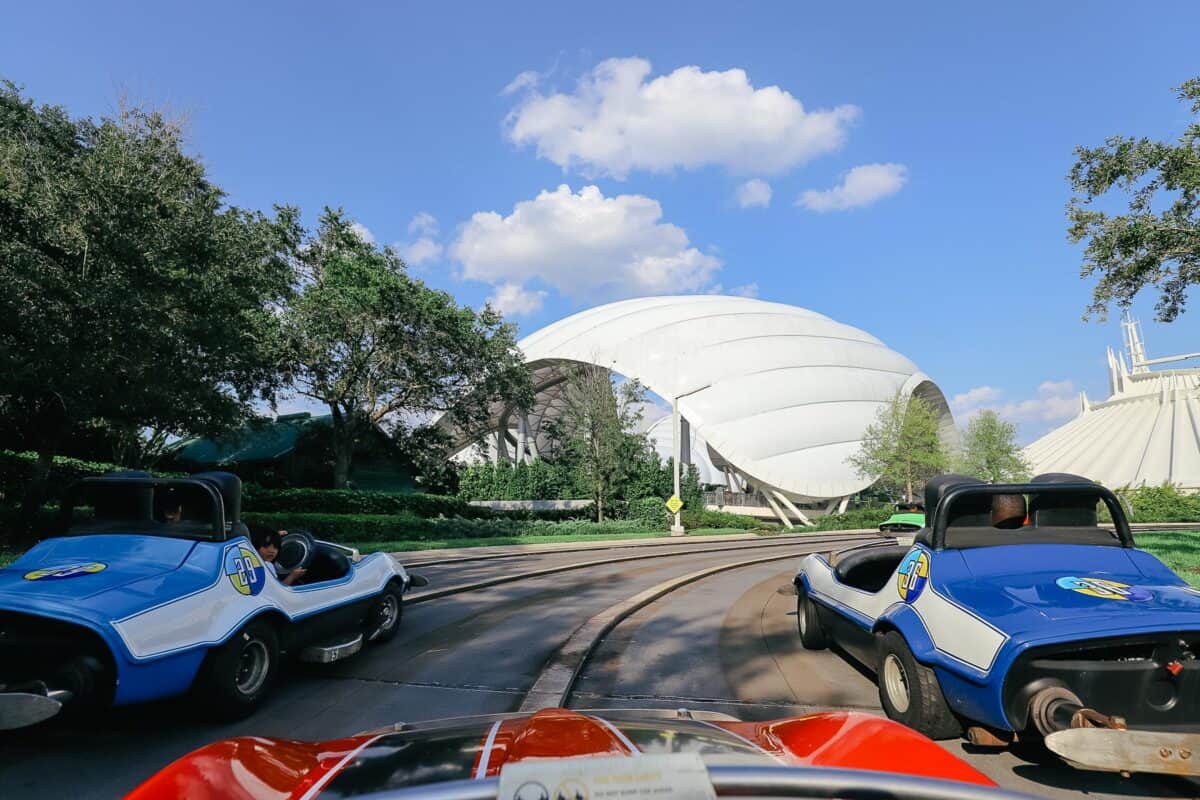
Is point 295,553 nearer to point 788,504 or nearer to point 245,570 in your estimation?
point 245,570

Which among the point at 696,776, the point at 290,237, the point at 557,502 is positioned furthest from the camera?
the point at 557,502

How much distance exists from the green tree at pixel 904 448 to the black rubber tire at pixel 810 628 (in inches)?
1593

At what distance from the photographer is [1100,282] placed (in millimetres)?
14328

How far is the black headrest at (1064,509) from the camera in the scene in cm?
495

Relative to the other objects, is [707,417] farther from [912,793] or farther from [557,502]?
[912,793]

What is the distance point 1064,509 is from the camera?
497 cm

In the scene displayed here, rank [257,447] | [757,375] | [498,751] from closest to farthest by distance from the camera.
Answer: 1. [498,751]
2. [257,447]
3. [757,375]

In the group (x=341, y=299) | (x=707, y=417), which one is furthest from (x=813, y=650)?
(x=707, y=417)

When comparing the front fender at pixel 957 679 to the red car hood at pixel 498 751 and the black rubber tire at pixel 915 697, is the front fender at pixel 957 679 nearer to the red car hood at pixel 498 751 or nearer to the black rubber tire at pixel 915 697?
the black rubber tire at pixel 915 697

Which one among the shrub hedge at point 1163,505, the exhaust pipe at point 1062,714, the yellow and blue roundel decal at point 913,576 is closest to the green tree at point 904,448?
the shrub hedge at point 1163,505

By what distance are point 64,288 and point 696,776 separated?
1593cm

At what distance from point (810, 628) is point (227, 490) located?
5.45m

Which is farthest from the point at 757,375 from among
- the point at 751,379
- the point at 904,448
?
the point at 904,448

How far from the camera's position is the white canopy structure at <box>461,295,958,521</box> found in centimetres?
4584
